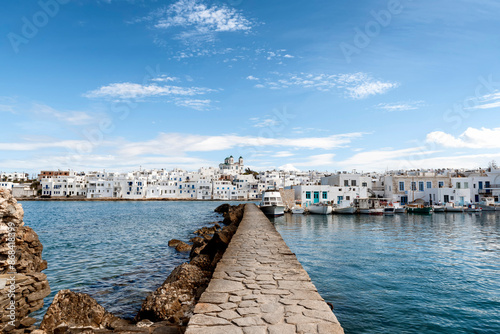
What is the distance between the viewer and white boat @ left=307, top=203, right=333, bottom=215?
50.3 metres

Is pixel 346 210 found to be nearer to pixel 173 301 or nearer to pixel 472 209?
pixel 472 209

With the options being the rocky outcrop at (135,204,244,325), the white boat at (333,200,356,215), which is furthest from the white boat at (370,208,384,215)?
the rocky outcrop at (135,204,244,325)

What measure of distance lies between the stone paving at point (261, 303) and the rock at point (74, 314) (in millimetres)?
3406

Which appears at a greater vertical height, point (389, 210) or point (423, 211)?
point (389, 210)

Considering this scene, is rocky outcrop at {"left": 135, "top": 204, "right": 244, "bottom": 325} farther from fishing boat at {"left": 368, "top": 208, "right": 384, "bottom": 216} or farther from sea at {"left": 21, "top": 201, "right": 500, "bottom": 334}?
fishing boat at {"left": 368, "top": 208, "right": 384, "bottom": 216}

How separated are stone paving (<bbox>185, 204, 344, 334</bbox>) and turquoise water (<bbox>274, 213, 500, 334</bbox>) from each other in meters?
2.99

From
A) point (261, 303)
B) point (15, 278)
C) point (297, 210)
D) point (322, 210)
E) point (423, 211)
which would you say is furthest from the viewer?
point (423, 211)

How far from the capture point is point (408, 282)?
1302 cm

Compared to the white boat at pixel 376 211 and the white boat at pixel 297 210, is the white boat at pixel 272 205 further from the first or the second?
the white boat at pixel 376 211

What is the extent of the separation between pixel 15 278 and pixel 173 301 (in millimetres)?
5198

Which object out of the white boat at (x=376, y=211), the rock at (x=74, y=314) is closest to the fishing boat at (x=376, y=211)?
the white boat at (x=376, y=211)

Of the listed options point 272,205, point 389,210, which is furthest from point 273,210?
point 389,210

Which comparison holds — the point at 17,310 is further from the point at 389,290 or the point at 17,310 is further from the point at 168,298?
the point at 389,290

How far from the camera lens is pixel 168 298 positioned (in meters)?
8.47
